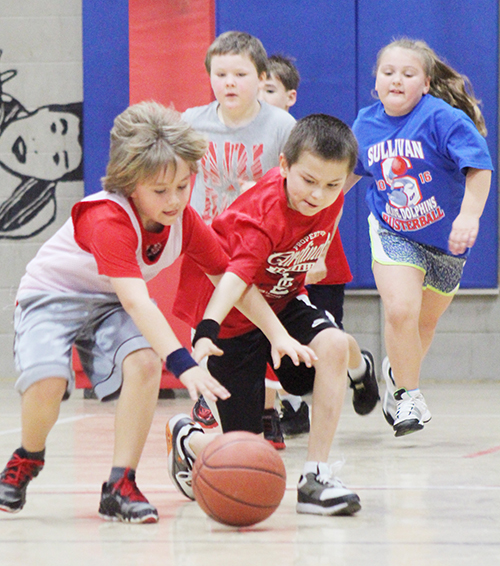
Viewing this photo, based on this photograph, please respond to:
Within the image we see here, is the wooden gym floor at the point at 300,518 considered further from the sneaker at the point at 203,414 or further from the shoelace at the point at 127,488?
the sneaker at the point at 203,414

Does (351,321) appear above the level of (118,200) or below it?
below

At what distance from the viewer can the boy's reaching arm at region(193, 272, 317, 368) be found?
217 centimetres

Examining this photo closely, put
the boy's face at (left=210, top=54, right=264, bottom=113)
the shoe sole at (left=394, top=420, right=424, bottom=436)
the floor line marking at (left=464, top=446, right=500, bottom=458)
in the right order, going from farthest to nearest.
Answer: the boy's face at (left=210, top=54, right=264, bottom=113)
the shoe sole at (left=394, top=420, right=424, bottom=436)
the floor line marking at (left=464, top=446, right=500, bottom=458)

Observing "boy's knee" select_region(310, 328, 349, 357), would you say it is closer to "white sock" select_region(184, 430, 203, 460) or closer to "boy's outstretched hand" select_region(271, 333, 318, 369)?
"boy's outstretched hand" select_region(271, 333, 318, 369)

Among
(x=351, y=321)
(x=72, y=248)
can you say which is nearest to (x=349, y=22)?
(x=351, y=321)

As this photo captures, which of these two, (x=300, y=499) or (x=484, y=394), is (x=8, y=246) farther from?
(x=300, y=499)

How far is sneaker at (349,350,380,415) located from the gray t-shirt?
2.89ft

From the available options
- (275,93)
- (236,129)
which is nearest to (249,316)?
(236,129)

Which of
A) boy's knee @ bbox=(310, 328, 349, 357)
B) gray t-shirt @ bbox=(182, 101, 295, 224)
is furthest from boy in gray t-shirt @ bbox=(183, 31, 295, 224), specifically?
boy's knee @ bbox=(310, 328, 349, 357)

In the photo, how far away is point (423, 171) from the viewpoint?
334cm

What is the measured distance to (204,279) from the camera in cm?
276

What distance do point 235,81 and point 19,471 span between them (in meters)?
1.90

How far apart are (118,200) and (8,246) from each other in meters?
3.80

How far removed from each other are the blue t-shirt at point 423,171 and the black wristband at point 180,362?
5.31 ft
